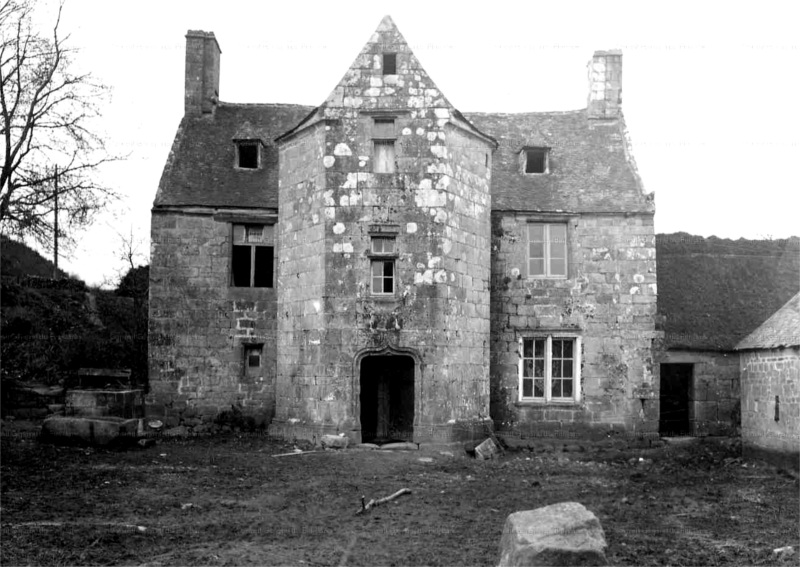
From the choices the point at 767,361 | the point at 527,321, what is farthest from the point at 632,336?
the point at 767,361

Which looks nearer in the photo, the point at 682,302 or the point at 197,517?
the point at 197,517

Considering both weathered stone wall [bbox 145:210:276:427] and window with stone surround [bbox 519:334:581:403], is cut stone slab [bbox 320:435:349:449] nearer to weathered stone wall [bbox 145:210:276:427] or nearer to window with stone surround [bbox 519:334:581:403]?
weathered stone wall [bbox 145:210:276:427]

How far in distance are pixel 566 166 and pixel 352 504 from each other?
42.2ft

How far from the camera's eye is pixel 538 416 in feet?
63.8

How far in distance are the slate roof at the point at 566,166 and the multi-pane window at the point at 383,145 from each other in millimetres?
3600

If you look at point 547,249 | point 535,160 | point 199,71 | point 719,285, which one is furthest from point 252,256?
point 719,285

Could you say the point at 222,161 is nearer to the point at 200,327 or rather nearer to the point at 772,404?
the point at 200,327

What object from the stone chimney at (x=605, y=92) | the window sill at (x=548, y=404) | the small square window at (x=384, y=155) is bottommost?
the window sill at (x=548, y=404)

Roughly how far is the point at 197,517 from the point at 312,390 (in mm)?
6911

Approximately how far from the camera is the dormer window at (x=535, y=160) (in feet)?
69.2

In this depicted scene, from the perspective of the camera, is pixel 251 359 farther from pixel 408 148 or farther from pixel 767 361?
pixel 767 361

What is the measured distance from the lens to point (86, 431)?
16.4 meters

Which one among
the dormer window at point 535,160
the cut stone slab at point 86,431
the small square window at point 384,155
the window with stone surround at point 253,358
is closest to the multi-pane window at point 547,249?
the dormer window at point 535,160

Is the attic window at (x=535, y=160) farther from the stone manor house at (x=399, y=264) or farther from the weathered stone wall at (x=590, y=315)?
the weathered stone wall at (x=590, y=315)
